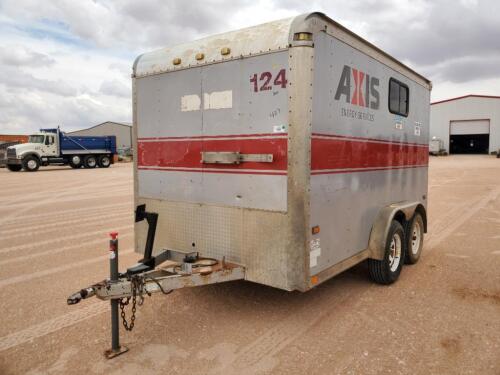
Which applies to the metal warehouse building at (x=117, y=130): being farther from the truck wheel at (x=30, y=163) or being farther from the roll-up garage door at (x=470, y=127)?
the roll-up garage door at (x=470, y=127)

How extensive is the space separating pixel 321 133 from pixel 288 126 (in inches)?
16.1

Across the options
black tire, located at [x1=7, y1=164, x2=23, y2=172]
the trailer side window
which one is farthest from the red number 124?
black tire, located at [x1=7, y1=164, x2=23, y2=172]

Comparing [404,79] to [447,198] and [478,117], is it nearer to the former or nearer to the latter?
[447,198]

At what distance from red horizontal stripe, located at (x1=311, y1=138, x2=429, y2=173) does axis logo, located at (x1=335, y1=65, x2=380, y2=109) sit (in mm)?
490

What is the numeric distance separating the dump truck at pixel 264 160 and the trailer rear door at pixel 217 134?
13 mm

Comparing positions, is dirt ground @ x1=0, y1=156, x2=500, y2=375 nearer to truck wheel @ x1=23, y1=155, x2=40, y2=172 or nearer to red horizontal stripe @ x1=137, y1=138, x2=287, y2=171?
red horizontal stripe @ x1=137, y1=138, x2=287, y2=171

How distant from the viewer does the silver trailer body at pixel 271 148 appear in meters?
4.13

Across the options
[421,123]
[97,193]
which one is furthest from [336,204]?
[97,193]

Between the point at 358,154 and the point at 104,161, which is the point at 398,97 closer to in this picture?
the point at 358,154

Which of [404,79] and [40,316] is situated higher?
[404,79]

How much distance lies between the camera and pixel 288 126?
410cm

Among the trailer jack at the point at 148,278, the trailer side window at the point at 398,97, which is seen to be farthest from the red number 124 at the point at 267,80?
the trailer side window at the point at 398,97

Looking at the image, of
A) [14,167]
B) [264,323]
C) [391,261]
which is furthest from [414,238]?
[14,167]

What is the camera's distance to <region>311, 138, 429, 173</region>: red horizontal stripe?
4.30 metres
